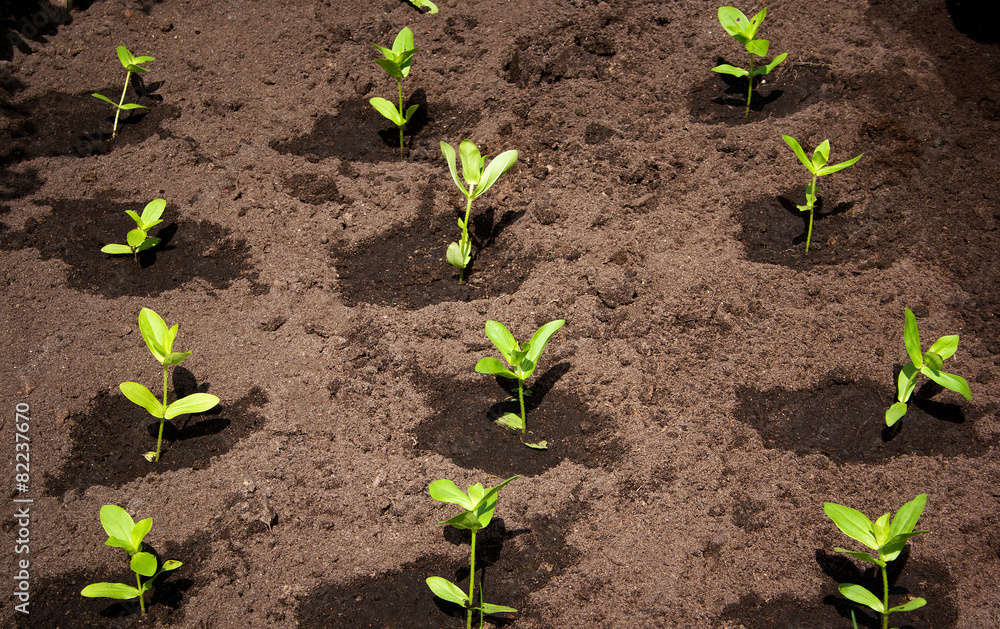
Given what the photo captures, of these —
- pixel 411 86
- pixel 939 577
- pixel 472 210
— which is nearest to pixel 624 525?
pixel 939 577

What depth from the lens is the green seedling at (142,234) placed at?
2.51 metres

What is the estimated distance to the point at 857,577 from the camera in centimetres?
185

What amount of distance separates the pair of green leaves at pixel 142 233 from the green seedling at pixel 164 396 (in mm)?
525

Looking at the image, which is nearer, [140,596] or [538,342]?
[140,596]

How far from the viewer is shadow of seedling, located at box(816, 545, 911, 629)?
178 centimetres

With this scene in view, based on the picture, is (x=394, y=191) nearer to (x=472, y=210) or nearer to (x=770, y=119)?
(x=472, y=210)

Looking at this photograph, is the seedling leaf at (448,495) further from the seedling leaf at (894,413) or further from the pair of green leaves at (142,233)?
the pair of green leaves at (142,233)

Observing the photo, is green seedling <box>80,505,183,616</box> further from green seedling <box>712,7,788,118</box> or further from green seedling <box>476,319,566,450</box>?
green seedling <box>712,7,788,118</box>

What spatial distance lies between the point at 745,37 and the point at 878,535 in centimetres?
213

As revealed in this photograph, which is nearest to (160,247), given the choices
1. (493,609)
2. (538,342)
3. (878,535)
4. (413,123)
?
(413,123)

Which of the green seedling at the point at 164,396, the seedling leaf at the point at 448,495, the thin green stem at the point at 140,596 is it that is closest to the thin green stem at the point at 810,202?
the seedling leaf at the point at 448,495

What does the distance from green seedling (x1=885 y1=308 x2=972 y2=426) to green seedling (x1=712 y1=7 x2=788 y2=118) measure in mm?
1322

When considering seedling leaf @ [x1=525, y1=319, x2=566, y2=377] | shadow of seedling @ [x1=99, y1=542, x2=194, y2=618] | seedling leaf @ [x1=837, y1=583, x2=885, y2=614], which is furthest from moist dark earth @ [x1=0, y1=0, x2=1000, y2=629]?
seedling leaf @ [x1=525, y1=319, x2=566, y2=377]

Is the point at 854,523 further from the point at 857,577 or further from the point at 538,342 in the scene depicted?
the point at 538,342
